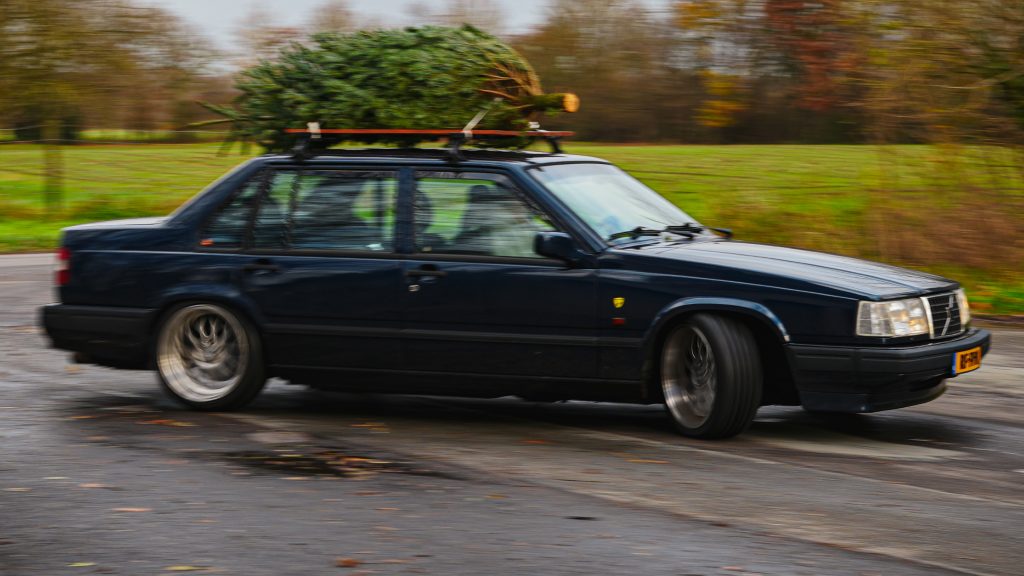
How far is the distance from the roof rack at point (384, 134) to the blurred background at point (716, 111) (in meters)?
1.65

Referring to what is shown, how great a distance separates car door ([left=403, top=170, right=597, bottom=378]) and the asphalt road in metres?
0.42

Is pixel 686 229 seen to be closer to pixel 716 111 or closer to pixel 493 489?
pixel 493 489

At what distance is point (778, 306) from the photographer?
6293 millimetres

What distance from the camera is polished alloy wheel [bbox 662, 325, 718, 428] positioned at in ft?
21.4

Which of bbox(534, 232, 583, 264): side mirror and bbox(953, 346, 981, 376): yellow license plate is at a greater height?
bbox(534, 232, 583, 264): side mirror

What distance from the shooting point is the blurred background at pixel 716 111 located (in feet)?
46.3

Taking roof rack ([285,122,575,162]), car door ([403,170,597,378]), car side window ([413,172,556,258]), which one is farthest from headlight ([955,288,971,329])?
roof rack ([285,122,575,162])

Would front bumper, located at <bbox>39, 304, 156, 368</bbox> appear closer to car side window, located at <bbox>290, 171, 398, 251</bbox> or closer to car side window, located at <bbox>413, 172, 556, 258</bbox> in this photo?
car side window, located at <bbox>290, 171, 398, 251</bbox>

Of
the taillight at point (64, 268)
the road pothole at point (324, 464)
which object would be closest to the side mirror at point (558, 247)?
the road pothole at point (324, 464)

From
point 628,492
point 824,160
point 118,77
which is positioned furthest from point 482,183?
point 118,77

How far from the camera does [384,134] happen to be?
759cm

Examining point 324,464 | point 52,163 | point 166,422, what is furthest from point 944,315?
point 52,163

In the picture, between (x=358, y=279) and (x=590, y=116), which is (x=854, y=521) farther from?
(x=590, y=116)

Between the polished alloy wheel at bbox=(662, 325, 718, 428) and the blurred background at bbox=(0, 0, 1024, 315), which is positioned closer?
the polished alloy wheel at bbox=(662, 325, 718, 428)
